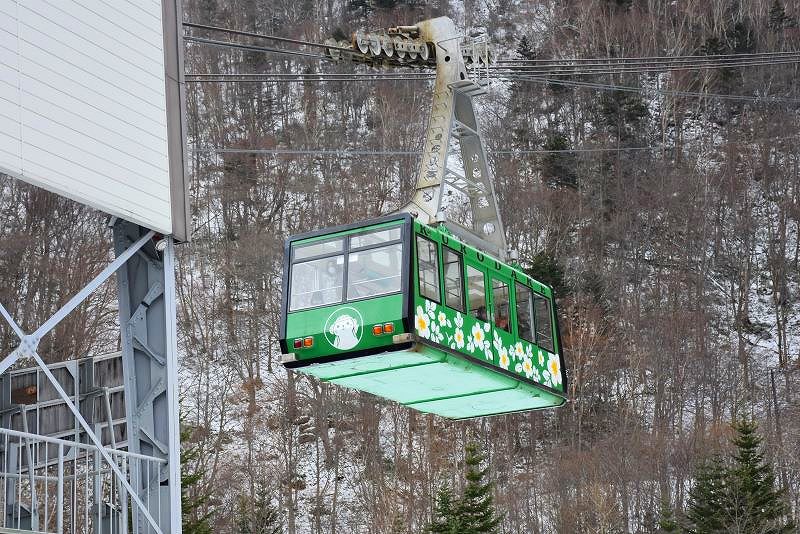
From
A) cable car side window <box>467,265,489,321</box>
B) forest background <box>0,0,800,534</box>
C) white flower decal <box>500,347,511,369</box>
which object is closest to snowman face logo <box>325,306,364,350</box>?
cable car side window <box>467,265,489,321</box>

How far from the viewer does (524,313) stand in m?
18.8

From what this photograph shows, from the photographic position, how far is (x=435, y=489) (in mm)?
43375

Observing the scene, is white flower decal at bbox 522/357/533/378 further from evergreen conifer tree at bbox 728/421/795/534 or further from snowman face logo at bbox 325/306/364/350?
evergreen conifer tree at bbox 728/421/795/534

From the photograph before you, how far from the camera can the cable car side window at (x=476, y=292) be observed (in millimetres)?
17203

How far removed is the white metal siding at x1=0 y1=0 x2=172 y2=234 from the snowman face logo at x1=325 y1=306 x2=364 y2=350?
247cm

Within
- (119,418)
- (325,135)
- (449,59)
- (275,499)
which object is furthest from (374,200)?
(119,418)

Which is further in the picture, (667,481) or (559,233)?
(559,233)

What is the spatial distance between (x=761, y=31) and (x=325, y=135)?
25109 mm

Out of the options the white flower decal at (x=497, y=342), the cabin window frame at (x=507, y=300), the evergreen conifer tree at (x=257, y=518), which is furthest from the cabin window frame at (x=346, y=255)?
the evergreen conifer tree at (x=257, y=518)

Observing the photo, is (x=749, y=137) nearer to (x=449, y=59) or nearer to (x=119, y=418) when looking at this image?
(x=449, y=59)

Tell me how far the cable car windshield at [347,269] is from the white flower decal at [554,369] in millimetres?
4097

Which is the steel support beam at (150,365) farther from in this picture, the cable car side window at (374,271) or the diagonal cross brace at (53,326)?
the cable car side window at (374,271)

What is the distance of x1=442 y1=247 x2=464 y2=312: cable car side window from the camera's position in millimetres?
16797

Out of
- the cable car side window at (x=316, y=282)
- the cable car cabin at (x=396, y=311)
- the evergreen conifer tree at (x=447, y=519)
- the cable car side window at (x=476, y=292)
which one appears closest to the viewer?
the cable car cabin at (x=396, y=311)
